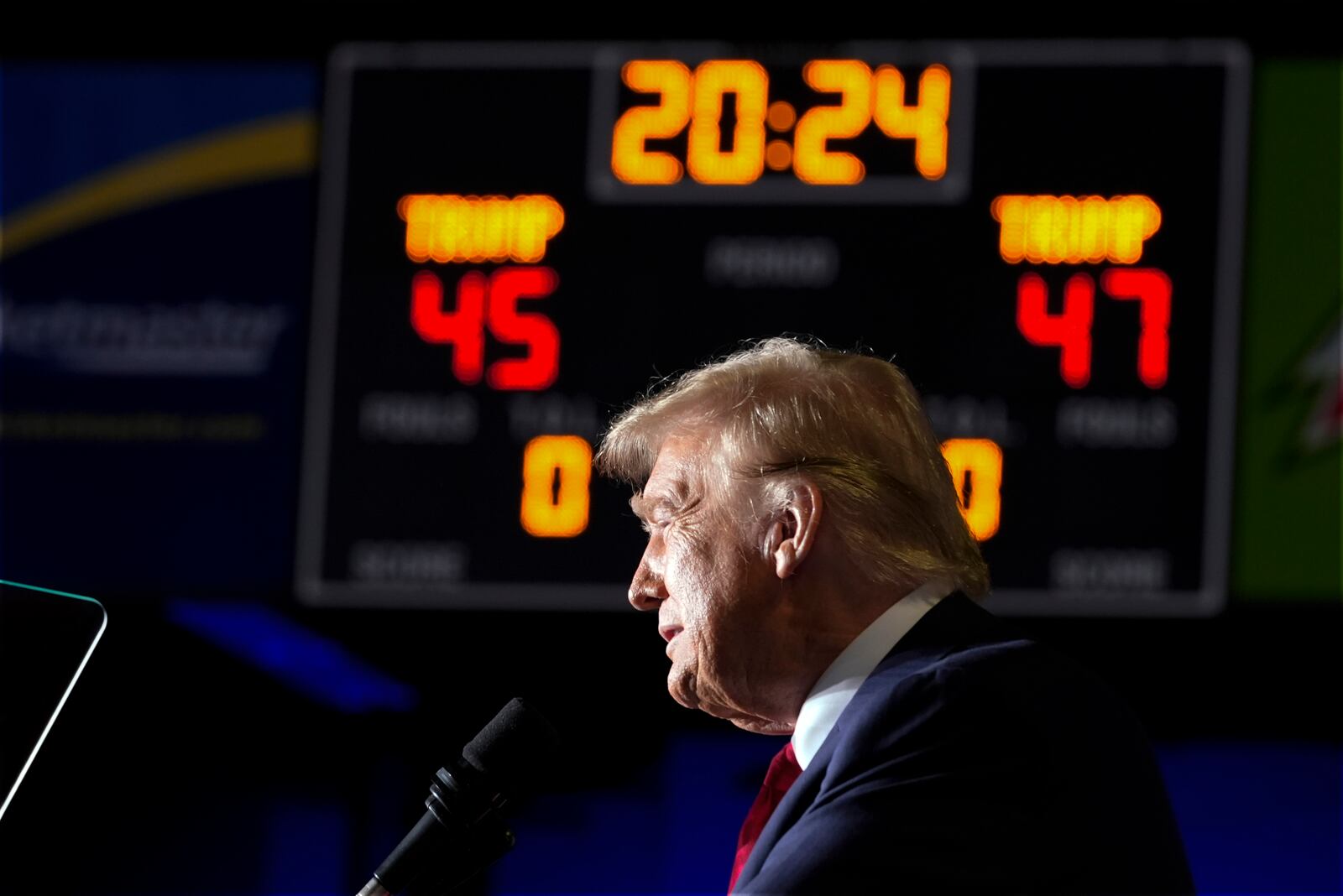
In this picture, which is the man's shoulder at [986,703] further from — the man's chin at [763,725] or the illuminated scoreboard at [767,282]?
the illuminated scoreboard at [767,282]

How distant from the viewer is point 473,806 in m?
1.12

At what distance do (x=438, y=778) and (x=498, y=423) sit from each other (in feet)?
5.74

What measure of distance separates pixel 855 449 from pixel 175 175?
6.72 ft

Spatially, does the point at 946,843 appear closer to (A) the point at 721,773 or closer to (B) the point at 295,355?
(B) the point at 295,355

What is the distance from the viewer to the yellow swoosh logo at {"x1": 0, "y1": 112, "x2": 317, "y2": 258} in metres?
2.99

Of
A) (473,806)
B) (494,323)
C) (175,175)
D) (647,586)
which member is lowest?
(473,806)

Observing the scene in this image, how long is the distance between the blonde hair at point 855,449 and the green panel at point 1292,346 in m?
1.60

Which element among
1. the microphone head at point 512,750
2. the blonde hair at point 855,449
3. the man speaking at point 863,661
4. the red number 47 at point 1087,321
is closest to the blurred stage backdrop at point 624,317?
the red number 47 at point 1087,321

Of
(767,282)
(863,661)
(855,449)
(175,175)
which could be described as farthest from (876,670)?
(175,175)

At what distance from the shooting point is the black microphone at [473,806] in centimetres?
109

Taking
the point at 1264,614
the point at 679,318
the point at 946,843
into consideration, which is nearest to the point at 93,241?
the point at 679,318

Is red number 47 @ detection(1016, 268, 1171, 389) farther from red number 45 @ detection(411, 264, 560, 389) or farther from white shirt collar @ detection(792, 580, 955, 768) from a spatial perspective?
white shirt collar @ detection(792, 580, 955, 768)

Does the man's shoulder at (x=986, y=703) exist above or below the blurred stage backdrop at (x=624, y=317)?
below

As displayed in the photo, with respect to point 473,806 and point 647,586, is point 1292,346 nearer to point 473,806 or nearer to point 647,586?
point 647,586
